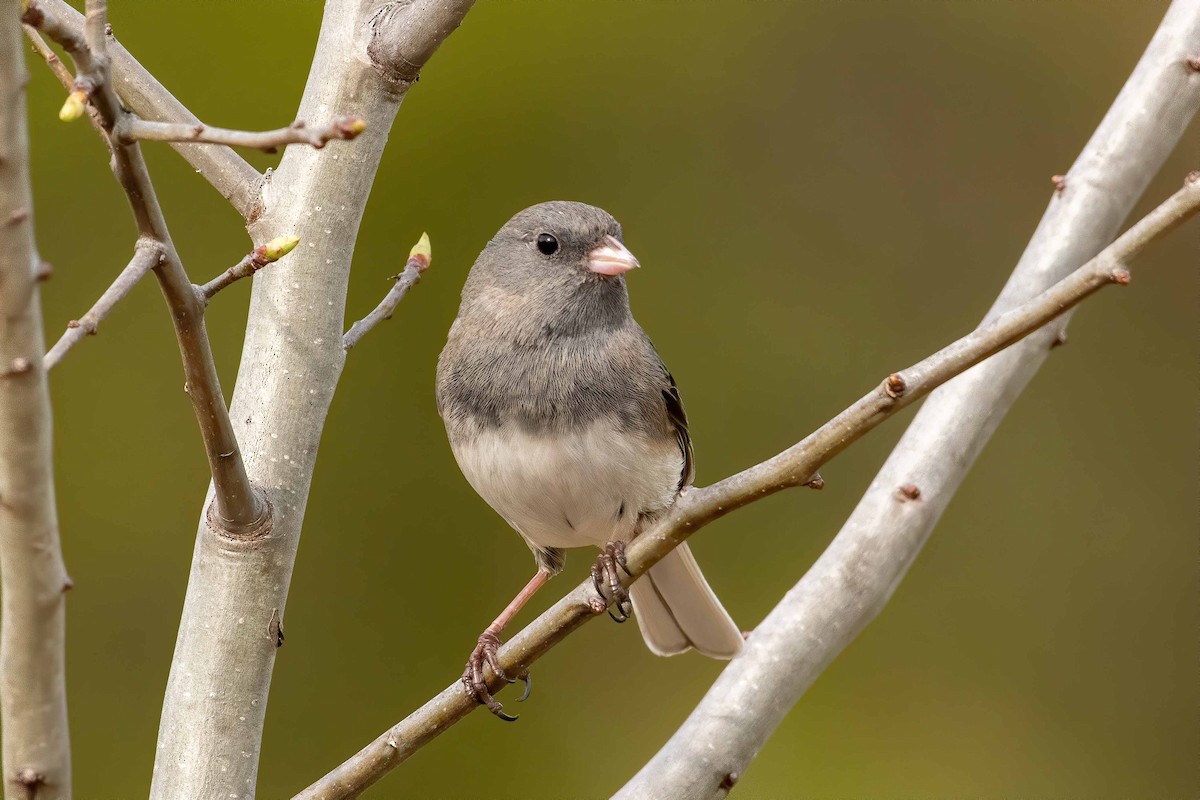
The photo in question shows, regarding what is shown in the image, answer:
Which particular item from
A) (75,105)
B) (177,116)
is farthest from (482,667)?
(75,105)

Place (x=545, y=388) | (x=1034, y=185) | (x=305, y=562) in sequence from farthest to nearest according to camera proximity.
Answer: (x=1034, y=185) < (x=305, y=562) < (x=545, y=388)

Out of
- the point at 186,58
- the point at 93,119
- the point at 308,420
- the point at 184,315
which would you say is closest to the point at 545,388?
the point at 308,420

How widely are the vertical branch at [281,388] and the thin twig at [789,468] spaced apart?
14 centimetres

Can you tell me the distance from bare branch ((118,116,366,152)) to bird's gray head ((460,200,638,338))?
832mm

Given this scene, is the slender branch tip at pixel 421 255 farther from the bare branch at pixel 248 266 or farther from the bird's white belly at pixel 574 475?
the bare branch at pixel 248 266

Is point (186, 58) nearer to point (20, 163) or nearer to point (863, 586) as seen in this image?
point (863, 586)

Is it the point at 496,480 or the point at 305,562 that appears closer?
the point at 496,480

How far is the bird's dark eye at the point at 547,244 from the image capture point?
1.61m

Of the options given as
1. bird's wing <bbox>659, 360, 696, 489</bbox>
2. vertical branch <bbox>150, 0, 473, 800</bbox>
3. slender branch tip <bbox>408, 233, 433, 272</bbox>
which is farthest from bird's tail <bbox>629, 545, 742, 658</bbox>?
vertical branch <bbox>150, 0, 473, 800</bbox>

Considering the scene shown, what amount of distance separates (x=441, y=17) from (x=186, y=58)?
1.47 metres

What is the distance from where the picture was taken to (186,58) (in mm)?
2451

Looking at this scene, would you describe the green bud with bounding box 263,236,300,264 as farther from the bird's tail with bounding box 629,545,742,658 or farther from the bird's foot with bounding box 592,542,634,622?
the bird's tail with bounding box 629,545,742,658

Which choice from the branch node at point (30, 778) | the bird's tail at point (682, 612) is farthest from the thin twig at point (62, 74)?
the bird's tail at point (682, 612)

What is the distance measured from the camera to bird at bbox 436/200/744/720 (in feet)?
4.75
